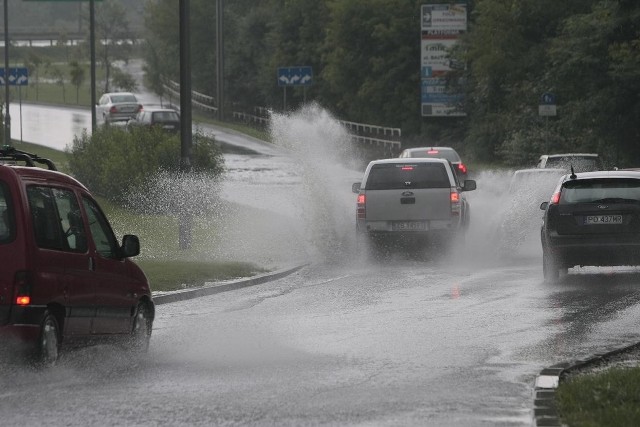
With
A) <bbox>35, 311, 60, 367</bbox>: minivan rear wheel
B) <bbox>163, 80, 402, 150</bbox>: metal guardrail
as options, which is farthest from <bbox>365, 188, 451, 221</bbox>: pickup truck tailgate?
<bbox>163, 80, 402, 150</bbox>: metal guardrail

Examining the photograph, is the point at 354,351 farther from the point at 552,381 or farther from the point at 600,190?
the point at 600,190

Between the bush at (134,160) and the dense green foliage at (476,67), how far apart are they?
15.8 meters

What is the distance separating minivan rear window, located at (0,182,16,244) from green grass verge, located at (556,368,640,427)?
422 cm

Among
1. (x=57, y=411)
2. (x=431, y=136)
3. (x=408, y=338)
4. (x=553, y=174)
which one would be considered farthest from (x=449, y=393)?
(x=431, y=136)

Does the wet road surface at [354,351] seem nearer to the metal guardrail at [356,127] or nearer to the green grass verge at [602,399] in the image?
the green grass verge at [602,399]

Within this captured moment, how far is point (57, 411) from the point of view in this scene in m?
11.1

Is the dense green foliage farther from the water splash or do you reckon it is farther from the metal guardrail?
the water splash

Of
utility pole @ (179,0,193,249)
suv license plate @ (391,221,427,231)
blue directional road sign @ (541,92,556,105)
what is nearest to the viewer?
suv license plate @ (391,221,427,231)

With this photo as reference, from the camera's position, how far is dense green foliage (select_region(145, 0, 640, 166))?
55.9 meters

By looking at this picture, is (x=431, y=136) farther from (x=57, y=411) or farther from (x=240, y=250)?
(x=57, y=411)

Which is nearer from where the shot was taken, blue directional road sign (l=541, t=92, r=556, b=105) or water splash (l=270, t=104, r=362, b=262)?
water splash (l=270, t=104, r=362, b=262)

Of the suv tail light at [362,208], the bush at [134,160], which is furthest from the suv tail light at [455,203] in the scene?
the bush at [134,160]

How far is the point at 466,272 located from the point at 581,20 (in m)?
31.8

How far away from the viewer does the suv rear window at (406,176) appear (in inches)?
1158
